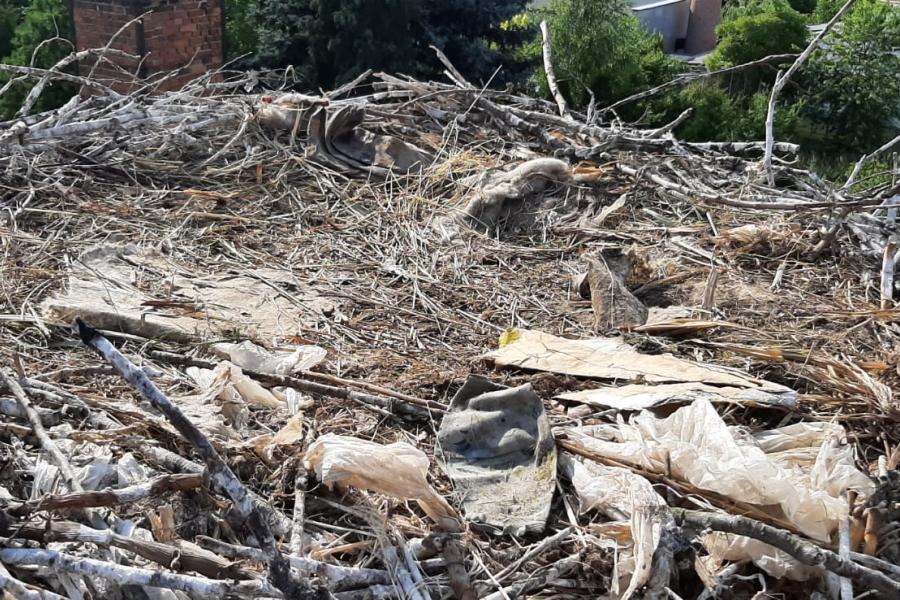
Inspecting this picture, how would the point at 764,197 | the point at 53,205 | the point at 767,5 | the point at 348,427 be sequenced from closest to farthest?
the point at 348,427 < the point at 53,205 < the point at 764,197 < the point at 767,5

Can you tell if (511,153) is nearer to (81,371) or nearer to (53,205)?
(53,205)

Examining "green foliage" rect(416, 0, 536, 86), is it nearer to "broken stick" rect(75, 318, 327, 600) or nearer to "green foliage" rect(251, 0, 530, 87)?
"green foliage" rect(251, 0, 530, 87)

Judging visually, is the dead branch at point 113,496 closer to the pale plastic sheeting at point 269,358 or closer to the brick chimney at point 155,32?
the pale plastic sheeting at point 269,358

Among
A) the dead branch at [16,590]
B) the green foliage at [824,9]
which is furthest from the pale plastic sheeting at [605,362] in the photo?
the green foliage at [824,9]

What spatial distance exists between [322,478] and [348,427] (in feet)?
1.50

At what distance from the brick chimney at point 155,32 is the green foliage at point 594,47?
4454mm

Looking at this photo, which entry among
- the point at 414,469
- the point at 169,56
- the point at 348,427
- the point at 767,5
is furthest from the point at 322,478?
the point at 767,5

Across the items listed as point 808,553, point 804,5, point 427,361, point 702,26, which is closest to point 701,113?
point 804,5

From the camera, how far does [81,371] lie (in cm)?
325

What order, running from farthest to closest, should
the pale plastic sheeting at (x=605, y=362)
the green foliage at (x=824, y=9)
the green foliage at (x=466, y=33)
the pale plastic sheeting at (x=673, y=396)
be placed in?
the green foliage at (x=824, y=9) < the green foliage at (x=466, y=33) < the pale plastic sheeting at (x=605, y=362) < the pale plastic sheeting at (x=673, y=396)

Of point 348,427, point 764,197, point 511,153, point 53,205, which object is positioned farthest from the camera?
point 511,153

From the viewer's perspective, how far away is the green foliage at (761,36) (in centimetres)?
1478

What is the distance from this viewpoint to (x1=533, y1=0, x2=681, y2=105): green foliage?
41.5 ft

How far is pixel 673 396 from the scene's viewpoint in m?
3.23
